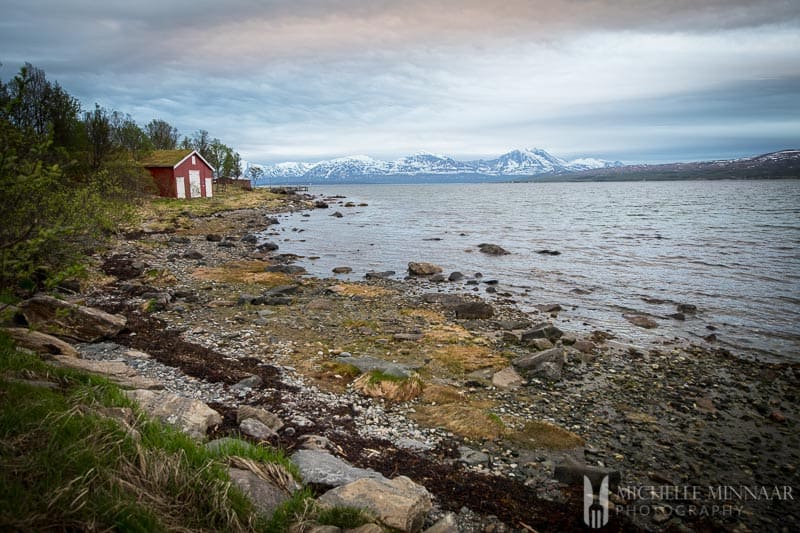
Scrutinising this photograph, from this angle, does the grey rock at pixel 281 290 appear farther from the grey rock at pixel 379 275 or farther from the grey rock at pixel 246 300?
the grey rock at pixel 379 275

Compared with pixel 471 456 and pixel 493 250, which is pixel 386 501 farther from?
pixel 493 250

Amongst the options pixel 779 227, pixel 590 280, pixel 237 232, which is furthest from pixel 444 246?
pixel 779 227

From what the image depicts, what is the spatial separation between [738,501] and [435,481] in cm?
547

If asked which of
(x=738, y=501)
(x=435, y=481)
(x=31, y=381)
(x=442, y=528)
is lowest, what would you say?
(x=738, y=501)

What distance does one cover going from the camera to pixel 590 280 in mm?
28281

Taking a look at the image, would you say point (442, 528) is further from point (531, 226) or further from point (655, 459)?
point (531, 226)

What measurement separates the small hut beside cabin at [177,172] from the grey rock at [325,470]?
2506 inches

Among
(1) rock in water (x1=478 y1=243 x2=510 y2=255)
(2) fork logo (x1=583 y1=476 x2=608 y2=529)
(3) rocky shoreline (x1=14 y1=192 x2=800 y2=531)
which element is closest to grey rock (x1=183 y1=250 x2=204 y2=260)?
(3) rocky shoreline (x1=14 y1=192 x2=800 y2=531)

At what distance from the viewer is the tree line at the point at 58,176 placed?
5.56 m

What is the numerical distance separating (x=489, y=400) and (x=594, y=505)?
4436mm

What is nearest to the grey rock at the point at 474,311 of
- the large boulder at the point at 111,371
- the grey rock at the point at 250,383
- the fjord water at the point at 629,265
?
the fjord water at the point at 629,265

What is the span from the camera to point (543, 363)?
13.2 meters

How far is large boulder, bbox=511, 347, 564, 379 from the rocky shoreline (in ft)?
0.13

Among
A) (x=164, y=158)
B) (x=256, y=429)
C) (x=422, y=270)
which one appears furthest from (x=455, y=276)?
(x=164, y=158)
